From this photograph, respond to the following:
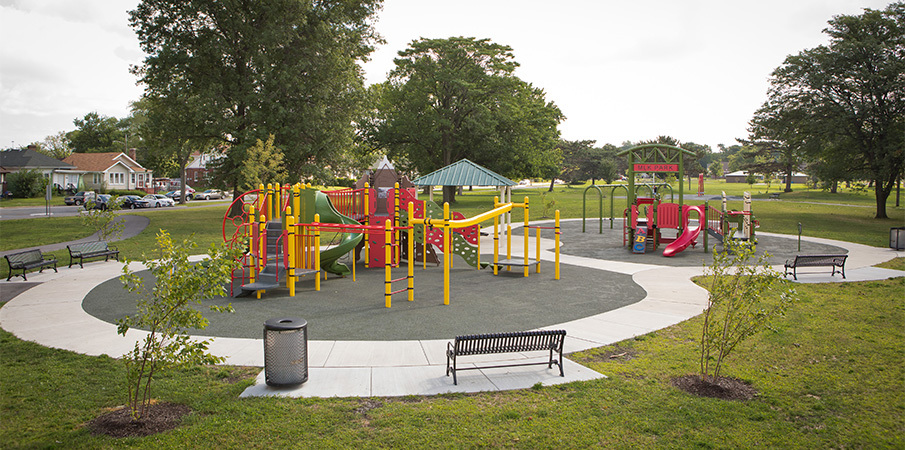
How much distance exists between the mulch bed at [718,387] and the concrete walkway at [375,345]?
1.10m

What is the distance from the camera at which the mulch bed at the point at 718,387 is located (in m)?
6.82

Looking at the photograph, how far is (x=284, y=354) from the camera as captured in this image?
23.1ft

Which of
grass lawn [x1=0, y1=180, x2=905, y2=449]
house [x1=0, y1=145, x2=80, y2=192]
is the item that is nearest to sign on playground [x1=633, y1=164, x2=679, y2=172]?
grass lawn [x1=0, y1=180, x2=905, y2=449]

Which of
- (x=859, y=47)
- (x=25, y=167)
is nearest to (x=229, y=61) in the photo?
(x=859, y=47)

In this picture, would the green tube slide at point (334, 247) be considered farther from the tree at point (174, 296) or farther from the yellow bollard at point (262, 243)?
the tree at point (174, 296)

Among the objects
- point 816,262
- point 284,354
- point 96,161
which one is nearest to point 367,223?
point 284,354

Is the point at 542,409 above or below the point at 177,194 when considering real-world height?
below

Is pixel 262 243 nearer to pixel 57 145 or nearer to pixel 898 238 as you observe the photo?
pixel 898 238

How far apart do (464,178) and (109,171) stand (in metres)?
59.6

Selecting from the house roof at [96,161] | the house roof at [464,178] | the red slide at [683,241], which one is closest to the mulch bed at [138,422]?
the red slide at [683,241]

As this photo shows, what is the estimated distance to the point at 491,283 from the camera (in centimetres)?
1474

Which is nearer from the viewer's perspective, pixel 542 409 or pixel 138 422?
pixel 138 422

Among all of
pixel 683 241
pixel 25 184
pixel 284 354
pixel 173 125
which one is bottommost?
pixel 284 354

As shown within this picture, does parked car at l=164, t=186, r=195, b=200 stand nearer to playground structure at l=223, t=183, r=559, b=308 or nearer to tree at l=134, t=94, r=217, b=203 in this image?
tree at l=134, t=94, r=217, b=203
